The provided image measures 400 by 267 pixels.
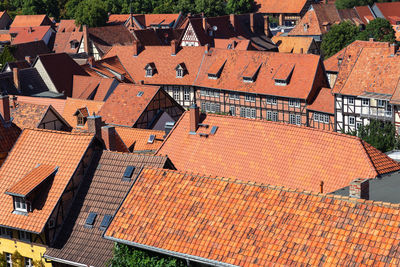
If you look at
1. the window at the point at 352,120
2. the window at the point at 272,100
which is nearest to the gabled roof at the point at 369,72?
the window at the point at 352,120

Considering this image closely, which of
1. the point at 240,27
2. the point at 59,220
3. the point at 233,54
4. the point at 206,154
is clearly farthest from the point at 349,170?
the point at 240,27

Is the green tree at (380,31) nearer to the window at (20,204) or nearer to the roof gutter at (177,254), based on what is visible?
the window at (20,204)

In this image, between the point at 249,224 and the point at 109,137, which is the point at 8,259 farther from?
the point at 249,224

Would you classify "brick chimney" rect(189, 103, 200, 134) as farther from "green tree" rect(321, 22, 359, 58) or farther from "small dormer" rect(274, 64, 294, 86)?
"green tree" rect(321, 22, 359, 58)

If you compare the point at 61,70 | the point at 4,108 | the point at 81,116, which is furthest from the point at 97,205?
the point at 61,70

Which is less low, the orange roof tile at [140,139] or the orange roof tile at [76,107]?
the orange roof tile at [140,139]

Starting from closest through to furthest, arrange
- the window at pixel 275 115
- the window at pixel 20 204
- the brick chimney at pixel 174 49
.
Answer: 1. the window at pixel 20 204
2. the window at pixel 275 115
3. the brick chimney at pixel 174 49

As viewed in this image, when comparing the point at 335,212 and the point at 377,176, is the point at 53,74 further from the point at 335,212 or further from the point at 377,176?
the point at 335,212
